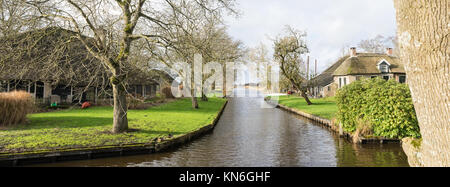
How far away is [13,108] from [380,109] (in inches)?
668

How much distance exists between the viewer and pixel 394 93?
12.1 metres

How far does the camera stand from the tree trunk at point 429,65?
242 centimetres

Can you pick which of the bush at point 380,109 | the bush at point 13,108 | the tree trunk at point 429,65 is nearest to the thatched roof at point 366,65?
the bush at point 380,109

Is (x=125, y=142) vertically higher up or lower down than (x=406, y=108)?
lower down

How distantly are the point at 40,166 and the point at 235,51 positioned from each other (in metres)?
38.3

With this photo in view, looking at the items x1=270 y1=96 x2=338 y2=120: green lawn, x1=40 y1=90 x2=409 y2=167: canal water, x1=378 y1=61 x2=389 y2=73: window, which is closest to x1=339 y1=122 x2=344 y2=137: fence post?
x1=40 y1=90 x2=409 y2=167: canal water

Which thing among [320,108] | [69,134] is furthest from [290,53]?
[69,134]

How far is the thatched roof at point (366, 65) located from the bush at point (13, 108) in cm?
3810

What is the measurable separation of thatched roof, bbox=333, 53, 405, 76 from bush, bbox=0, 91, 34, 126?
125 ft

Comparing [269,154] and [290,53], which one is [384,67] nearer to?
[290,53]

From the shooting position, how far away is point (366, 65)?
40.7m

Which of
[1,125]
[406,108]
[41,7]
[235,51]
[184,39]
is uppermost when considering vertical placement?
[235,51]
